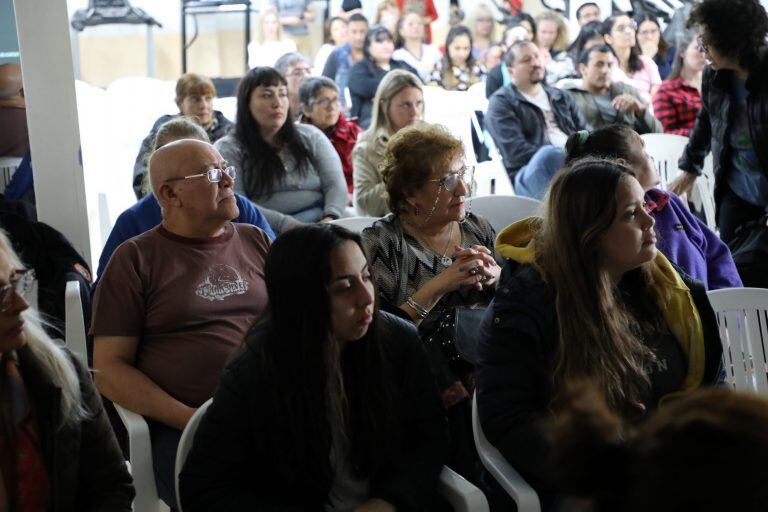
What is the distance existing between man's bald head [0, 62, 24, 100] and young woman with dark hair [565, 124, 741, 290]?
1.91 metres

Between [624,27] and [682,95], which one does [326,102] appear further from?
[624,27]

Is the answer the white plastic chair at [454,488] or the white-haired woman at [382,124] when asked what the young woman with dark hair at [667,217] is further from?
the white-haired woman at [382,124]

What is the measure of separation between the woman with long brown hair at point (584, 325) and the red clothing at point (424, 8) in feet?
20.7

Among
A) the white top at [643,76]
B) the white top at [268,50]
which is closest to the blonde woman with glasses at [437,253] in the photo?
the white top at [643,76]

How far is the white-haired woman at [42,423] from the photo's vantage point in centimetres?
152

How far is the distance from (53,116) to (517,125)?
2.42 m

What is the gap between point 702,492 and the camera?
0.76 m

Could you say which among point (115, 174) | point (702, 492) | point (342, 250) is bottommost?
point (115, 174)

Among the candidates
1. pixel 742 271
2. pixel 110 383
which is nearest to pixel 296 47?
pixel 742 271

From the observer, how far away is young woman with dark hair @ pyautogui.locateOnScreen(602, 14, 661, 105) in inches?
258

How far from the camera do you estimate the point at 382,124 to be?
401 cm

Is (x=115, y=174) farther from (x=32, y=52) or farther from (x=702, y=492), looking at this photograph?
(x=702, y=492)

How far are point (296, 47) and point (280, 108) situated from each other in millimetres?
4445

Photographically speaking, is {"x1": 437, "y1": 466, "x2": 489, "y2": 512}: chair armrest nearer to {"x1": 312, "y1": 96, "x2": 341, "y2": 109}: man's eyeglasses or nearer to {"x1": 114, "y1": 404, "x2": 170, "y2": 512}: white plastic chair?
{"x1": 114, "y1": 404, "x2": 170, "y2": 512}: white plastic chair
